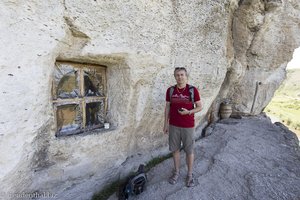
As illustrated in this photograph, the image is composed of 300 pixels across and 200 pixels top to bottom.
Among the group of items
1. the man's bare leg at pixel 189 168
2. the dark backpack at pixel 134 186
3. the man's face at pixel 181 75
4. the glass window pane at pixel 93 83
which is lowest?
the dark backpack at pixel 134 186

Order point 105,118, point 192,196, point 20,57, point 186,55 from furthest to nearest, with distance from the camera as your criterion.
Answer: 1. point 186,55
2. point 105,118
3. point 192,196
4. point 20,57

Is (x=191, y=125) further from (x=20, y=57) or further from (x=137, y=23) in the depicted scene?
(x=20, y=57)

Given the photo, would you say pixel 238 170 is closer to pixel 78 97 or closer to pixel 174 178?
pixel 174 178

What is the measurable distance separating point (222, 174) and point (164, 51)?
6.40ft

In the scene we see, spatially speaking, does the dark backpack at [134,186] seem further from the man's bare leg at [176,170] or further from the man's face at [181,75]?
the man's face at [181,75]

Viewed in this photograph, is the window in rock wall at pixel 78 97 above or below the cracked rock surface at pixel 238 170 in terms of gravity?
above

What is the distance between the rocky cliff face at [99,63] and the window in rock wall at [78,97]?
0.11 metres

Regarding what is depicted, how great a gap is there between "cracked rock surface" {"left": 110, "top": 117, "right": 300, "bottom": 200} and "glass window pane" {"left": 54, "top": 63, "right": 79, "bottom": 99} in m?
1.46

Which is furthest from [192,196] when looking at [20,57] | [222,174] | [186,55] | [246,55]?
[246,55]

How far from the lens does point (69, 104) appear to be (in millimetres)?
2332

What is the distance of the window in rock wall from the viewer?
2.24m

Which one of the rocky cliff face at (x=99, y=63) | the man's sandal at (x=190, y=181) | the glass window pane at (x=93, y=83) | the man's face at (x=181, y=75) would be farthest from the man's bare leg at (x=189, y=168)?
the glass window pane at (x=93, y=83)

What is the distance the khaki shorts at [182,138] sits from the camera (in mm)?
2453

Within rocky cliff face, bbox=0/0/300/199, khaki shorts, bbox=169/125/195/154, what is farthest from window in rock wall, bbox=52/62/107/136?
khaki shorts, bbox=169/125/195/154
